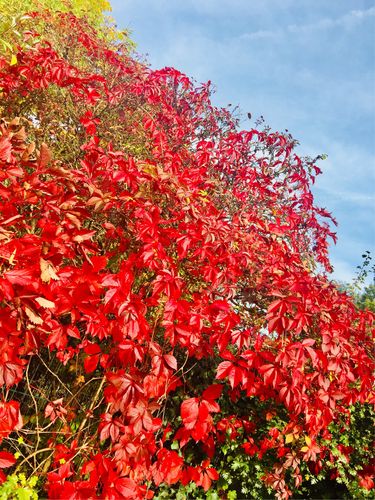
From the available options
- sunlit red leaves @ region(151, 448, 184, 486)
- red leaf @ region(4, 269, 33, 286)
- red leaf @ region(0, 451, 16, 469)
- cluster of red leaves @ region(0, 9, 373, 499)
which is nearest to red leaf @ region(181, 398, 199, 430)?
cluster of red leaves @ region(0, 9, 373, 499)

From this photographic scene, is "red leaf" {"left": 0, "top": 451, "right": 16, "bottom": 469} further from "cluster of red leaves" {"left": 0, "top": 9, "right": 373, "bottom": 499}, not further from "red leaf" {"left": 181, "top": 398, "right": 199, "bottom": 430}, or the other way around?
"red leaf" {"left": 181, "top": 398, "right": 199, "bottom": 430}

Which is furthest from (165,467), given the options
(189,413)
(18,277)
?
(18,277)

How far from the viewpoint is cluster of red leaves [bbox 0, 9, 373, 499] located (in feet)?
7.53

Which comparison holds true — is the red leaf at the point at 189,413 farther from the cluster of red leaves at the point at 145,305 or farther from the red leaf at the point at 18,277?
the red leaf at the point at 18,277

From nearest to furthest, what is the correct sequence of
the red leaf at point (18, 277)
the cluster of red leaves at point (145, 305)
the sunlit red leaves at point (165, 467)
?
the red leaf at point (18, 277)
the cluster of red leaves at point (145, 305)
the sunlit red leaves at point (165, 467)

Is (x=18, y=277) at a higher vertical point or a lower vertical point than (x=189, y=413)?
higher

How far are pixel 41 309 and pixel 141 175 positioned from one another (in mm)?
1086

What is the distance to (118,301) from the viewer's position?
2326 millimetres

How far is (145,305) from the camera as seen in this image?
2.65 meters

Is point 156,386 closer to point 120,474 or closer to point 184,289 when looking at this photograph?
point 120,474

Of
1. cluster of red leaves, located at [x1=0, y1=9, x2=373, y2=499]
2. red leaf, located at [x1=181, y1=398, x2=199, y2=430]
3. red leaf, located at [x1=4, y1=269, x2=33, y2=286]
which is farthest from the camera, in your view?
red leaf, located at [x1=181, y1=398, x2=199, y2=430]

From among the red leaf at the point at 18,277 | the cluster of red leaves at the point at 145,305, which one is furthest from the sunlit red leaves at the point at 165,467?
the red leaf at the point at 18,277

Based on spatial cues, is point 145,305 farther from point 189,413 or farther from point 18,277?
point 18,277

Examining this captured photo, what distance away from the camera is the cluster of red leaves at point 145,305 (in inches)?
90.4
